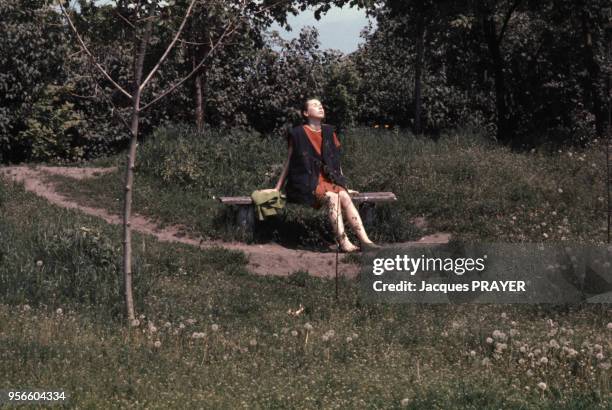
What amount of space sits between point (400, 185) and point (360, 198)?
1.44 m

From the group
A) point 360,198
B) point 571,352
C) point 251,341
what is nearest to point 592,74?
point 360,198

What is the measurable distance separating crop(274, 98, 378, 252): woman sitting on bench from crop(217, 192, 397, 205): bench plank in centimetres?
40

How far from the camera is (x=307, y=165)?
40.9 feet

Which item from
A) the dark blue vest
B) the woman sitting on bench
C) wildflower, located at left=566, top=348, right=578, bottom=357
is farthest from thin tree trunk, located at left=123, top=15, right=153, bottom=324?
the dark blue vest

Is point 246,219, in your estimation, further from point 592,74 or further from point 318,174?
point 592,74

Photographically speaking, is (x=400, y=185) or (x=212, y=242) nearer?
(x=212, y=242)

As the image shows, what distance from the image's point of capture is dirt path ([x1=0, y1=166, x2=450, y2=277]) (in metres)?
11.6

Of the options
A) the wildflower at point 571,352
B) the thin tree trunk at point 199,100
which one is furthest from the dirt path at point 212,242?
the wildflower at point 571,352

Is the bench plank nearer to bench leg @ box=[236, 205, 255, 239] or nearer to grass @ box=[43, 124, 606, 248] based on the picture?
bench leg @ box=[236, 205, 255, 239]

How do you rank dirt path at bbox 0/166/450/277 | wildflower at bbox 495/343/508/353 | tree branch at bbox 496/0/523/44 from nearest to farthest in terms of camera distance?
wildflower at bbox 495/343/508/353 < dirt path at bbox 0/166/450/277 < tree branch at bbox 496/0/523/44

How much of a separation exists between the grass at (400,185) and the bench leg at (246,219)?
0.33ft

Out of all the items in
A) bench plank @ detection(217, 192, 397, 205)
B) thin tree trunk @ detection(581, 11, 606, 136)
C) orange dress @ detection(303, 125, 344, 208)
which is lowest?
bench plank @ detection(217, 192, 397, 205)

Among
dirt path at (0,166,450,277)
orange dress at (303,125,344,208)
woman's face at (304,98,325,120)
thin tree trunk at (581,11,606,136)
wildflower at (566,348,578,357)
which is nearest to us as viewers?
wildflower at (566,348,578,357)

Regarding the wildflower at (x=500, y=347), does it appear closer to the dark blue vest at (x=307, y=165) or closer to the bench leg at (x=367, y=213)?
the dark blue vest at (x=307, y=165)
